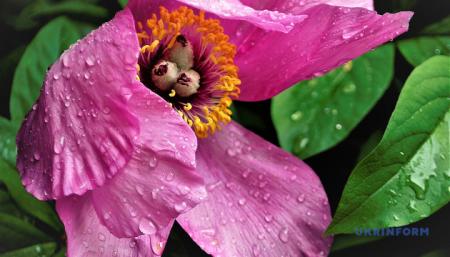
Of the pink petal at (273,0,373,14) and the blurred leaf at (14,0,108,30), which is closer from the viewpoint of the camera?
the pink petal at (273,0,373,14)

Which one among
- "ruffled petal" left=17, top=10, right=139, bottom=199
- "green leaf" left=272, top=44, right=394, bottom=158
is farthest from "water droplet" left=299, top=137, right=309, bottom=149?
"ruffled petal" left=17, top=10, right=139, bottom=199

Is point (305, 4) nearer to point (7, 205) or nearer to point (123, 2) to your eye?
point (123, 2)

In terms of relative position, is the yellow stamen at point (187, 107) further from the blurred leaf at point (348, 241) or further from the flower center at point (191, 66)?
the blurred leaf at point (348, 241)

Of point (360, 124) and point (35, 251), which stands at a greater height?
point (360, 124)

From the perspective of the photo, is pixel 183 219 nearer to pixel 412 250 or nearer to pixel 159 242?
pixel 159 242

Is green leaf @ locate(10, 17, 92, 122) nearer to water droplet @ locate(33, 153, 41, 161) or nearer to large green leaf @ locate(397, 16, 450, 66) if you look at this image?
water droplet @ locate(33, 153, 41, 161)

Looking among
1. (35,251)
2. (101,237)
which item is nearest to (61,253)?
(35,251)
